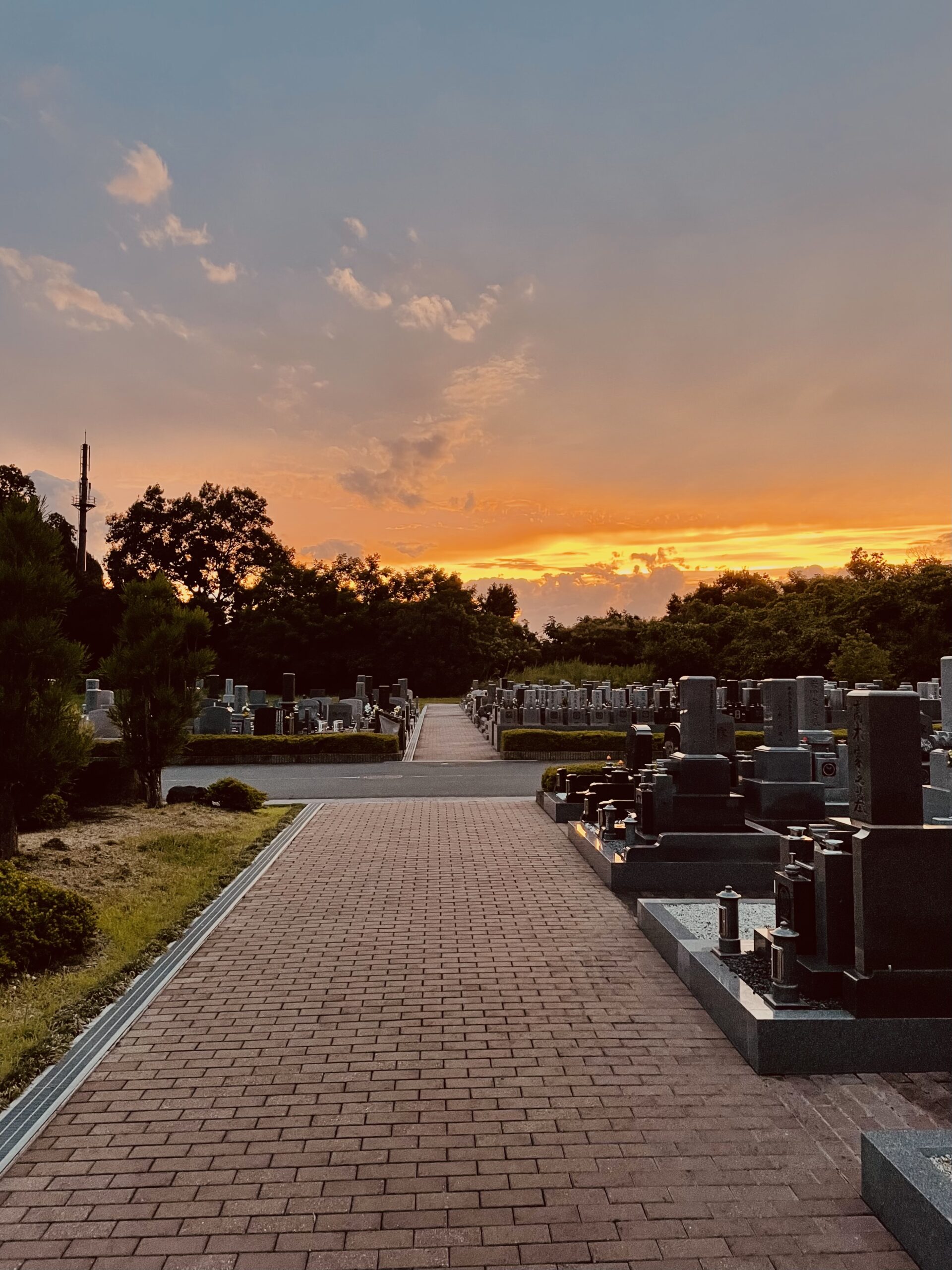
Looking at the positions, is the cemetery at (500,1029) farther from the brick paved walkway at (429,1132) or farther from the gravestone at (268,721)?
the gravestone at (268,721)

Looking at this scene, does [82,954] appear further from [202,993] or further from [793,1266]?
[793,1266]

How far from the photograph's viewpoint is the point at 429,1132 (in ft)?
14.0

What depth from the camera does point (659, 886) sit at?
29.7 feet

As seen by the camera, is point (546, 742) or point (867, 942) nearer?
point (867, 942)

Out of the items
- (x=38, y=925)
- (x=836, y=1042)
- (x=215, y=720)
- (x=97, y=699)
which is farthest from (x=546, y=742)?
(x=836, y=1042)

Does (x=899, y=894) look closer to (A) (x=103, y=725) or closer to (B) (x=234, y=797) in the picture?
(B) (x=234, y=797)

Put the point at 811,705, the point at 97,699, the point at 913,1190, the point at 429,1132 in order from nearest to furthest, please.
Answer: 1. the point at 913,1190
2. the point at 429,1132
3. the point at 811,705
4. the point at 97,699

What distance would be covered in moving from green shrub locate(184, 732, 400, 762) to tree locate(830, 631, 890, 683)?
24.0 meters

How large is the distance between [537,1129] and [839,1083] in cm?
184

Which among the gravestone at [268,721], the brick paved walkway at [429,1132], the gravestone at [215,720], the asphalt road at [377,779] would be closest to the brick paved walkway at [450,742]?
the asphalt road at [377,779]

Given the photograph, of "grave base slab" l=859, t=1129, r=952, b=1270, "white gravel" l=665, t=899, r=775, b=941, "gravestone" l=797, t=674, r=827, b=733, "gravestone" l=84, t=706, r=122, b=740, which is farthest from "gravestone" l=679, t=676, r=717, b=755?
"gravestone" l=84, t=706, r=122, b=740

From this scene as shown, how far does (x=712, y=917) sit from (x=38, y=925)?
5528 millimetres

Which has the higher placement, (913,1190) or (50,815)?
(50,815)

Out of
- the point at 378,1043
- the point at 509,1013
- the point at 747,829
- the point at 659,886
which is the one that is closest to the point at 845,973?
the point at 509,1013
